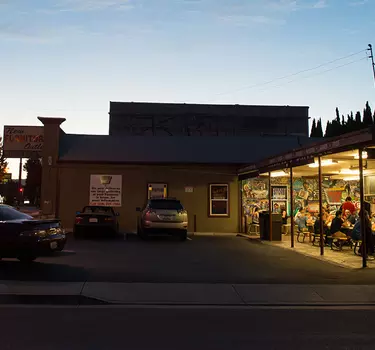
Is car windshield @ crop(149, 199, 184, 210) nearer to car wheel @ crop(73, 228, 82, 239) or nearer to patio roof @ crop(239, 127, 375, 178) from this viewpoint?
car wheel @ crop(73, 228, 82, 239)

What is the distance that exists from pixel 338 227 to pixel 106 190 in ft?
40.5

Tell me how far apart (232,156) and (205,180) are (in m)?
2.09

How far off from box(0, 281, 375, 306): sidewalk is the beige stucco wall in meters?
13.5

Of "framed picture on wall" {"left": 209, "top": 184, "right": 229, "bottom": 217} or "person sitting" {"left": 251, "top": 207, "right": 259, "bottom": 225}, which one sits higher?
"framed picture on wall" {"left": 209, "top": 184, "right": 229, "bottom": 217}

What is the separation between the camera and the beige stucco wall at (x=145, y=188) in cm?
2300

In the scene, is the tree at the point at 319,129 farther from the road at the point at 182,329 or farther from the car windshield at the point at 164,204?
the road at the point at 182,329

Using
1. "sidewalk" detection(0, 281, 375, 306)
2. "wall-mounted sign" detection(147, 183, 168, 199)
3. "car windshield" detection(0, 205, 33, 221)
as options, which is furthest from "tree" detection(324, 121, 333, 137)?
"car windshield" detection(0, 205, 33, 221)

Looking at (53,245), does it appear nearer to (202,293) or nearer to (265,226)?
(202,293)

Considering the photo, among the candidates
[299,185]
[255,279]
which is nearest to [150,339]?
[255,279]

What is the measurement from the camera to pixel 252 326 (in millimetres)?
6691

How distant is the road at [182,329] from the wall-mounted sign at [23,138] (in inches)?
750

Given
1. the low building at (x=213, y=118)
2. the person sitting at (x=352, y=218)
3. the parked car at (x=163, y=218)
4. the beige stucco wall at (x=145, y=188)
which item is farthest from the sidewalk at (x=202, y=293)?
the low building at (x=213, y=118)

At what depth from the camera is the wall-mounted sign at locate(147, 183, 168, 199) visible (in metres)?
23.2

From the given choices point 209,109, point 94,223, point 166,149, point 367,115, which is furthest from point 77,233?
point 367,115
